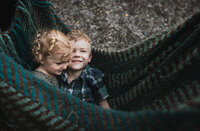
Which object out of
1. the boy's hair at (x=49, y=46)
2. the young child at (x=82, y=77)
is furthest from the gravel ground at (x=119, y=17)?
the boy's hair at (x=49, y=46)

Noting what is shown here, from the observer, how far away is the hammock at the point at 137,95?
0.53 metres

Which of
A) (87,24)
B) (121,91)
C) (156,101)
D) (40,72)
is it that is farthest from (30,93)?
(87,24)

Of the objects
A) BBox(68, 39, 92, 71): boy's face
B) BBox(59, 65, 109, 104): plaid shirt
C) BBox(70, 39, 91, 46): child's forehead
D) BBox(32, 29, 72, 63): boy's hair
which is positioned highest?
BBox(32, 29, 72, 63): boy's hair

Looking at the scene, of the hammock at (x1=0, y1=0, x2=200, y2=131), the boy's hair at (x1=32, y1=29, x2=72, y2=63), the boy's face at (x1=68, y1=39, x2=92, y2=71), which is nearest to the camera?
the hammock at (x1=0, y1=0, x2=200, y2=131)

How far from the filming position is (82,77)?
4.29 ft

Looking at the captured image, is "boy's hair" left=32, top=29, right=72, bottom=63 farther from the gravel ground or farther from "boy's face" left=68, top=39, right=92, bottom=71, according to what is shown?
the gravel ground

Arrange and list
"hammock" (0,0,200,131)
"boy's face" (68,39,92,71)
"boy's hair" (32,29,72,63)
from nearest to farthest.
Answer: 1. "hammock" (0,0,200,131)
2. "boy's hair" (32,29,72,63)
3. "boy's face" (68,39,92,71)

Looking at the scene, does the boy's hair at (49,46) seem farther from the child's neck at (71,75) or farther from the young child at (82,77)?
the child's neck at (71,75)

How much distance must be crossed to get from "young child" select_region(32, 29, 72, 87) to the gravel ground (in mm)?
1321

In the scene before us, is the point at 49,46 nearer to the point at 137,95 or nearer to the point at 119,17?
the point at 137,95

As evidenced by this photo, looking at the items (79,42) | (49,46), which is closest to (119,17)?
(79,42)

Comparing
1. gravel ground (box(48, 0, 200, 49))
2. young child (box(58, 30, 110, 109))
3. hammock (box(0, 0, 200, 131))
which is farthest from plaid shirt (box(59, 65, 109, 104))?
gravel ground (box(48, 0, 200, 49))

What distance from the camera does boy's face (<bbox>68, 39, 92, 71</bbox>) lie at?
1.24 meters

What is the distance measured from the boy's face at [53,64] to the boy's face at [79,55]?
0.31 ft
